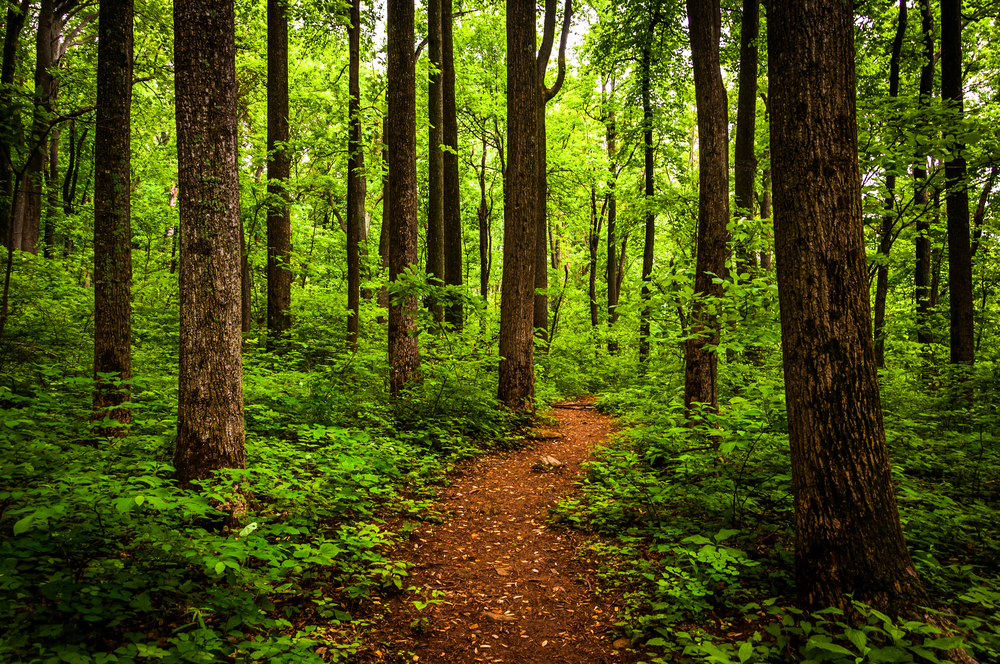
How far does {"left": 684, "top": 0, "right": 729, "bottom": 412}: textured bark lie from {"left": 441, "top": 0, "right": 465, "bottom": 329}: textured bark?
7.08m

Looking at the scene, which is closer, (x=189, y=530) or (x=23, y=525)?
(x=23, y=525)

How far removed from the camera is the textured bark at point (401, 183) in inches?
325

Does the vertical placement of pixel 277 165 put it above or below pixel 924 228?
above

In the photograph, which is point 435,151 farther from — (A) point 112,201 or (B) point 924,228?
(B) point 924,228

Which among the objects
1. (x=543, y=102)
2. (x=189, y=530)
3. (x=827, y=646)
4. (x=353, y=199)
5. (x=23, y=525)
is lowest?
(x=827, y=646)

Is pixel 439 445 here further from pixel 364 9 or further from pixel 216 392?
pixel 364 9

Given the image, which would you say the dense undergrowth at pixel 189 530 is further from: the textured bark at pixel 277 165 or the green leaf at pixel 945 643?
the textured bark at pixel 277 165

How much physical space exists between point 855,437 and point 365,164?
44.7 feet

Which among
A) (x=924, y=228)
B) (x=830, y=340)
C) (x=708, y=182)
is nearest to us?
(x=830, y=340)

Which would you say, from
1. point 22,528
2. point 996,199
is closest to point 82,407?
point 22,528

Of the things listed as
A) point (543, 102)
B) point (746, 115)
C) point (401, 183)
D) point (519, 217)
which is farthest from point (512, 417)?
point (543, 102)

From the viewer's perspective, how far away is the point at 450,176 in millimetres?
13125

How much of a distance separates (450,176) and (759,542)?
11412 mm

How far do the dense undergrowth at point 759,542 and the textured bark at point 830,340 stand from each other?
306 millimetres
